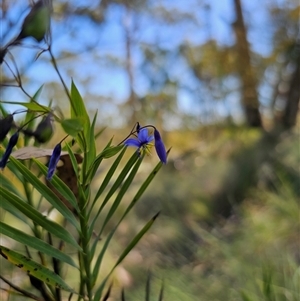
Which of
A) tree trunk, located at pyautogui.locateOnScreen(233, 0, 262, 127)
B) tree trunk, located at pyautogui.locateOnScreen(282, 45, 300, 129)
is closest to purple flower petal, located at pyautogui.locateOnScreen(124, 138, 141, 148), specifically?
tree trunk, located at pyautogui.locateOnScreen(282, 45, 300, 129)

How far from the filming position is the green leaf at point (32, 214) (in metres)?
0.31

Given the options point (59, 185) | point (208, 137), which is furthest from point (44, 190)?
point (208, 137)

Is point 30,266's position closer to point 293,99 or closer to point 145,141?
point 145,141

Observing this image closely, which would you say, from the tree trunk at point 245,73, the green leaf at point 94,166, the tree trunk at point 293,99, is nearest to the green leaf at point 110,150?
the green leaf at point 94,166

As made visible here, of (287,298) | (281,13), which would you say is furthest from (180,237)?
(281,13)

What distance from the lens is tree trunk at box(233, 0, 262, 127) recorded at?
11.0ft

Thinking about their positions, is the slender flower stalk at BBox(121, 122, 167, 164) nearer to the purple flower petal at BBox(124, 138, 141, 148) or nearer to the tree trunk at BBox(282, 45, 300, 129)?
the purple flower petal at BBox(124, 138, 141, 148)

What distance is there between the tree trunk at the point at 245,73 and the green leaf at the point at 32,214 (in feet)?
10.2

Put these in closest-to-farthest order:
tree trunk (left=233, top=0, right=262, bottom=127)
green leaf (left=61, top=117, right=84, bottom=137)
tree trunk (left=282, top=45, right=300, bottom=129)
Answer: green leaf (left=61, top=117, right=84, bottom=137)
tree trunk (left=282, top=45, right=300, bottom=129)
tree trunk (left=233, top=0, right=262, bottom=127)

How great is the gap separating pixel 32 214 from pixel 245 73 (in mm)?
3272

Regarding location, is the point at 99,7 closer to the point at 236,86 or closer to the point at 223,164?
the point at 223,164

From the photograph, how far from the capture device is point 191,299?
1.92ft

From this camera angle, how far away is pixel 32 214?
0.32m

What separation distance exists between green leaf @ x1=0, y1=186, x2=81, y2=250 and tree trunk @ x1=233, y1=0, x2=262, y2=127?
311cm
